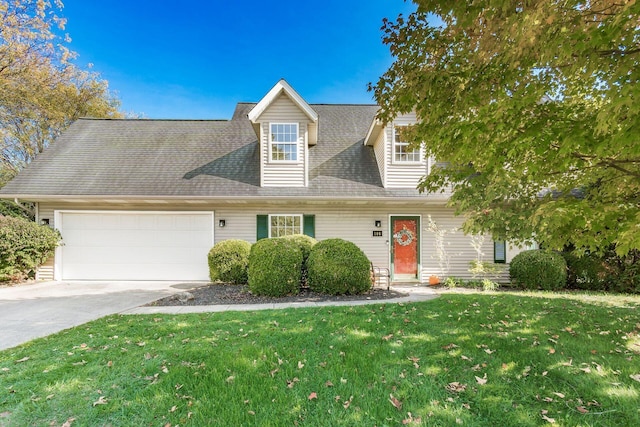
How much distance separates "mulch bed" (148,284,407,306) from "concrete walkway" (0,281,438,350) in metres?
0.37

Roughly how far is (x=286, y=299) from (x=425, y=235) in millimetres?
5365

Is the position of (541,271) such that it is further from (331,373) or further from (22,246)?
(22,246)

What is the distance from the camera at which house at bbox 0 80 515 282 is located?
9055 mm

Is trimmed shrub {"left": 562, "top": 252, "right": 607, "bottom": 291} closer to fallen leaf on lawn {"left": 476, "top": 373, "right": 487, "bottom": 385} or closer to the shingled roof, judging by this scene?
the shingled roof

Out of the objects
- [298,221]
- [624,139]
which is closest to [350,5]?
[298,221]

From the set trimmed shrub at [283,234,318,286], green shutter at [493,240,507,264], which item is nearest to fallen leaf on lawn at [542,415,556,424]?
trimmed shrub at [283,234,318,286]

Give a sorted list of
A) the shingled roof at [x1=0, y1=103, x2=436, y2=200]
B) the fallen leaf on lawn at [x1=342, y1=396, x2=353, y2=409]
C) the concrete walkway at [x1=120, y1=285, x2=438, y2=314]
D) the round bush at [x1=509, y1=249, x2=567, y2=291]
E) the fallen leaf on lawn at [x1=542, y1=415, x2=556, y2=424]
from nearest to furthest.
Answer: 1. the fallen leaf on lawn at [x1=542, y1=415, x2=556, y2=424]
2. the fallen leaf on lawn at [x1=342, y1=396, x2=353, y2=409]
3. the concrete walkway at [x1=120, y1=285, x2=438, y2=314]
4. the round bush at [x1=509, y1=249, x2=567, y2=291]
5. the shingled roof at [x1=0, y1=103, x2=436, y2=200]

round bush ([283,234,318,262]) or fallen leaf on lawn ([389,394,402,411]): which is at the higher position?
round bush ([283,234,318,262])

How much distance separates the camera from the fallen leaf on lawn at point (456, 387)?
2.77 metres

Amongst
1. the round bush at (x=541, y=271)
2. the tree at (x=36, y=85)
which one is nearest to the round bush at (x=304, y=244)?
the round bush at (x=541, y=271)

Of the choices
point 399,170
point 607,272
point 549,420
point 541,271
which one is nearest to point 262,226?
point 399,170

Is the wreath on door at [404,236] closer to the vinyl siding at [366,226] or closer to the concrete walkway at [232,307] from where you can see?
the vinyl siding at [366,226]

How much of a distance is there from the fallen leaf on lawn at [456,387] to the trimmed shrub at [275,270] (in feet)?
14.4

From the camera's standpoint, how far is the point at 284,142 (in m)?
9.60
